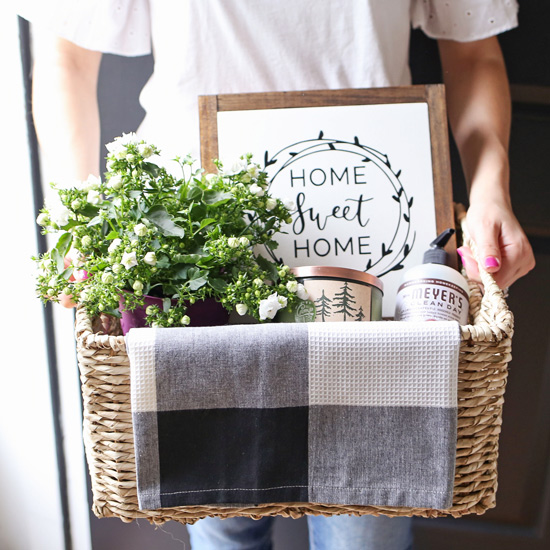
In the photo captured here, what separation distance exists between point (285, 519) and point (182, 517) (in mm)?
654

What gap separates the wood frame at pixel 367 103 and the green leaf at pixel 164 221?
180mm

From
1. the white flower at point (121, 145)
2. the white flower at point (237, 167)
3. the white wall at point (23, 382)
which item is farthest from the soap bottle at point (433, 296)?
the white wall at point (23, 382)

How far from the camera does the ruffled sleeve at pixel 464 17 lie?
0.83m

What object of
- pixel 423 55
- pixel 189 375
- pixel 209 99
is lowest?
pixel 189 375

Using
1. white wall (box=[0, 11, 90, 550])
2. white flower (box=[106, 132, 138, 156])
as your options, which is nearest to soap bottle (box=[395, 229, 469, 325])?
white flower (box=[106, 132, 138, 156])

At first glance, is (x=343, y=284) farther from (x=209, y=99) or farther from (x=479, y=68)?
(x=479, y=68)

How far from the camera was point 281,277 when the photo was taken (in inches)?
21.6

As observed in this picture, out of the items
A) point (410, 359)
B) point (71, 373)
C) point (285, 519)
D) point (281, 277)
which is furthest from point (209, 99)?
point (285, 519)

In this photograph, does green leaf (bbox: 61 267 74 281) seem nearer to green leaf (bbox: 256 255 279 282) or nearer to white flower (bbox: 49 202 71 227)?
white flower (bbox: 49 202 71 227)

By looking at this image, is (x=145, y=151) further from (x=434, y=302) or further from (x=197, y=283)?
(x=434, y=302)

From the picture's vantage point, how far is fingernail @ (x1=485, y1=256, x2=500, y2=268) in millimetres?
616

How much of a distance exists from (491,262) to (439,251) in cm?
6

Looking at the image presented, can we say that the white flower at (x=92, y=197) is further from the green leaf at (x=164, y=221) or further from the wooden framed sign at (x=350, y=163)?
the wooden framed sign at (x=350, y=163)

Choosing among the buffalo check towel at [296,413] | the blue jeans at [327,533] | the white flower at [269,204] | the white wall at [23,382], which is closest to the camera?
the buffalo check towel at [296,413]
